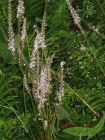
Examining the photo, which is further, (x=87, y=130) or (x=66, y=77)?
(x=66, y=77)

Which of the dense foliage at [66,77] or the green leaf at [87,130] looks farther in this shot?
the dense foliage at [66,77]

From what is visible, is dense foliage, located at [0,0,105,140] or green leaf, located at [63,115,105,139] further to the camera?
A: dense foliage, located at [0,0,105,140]

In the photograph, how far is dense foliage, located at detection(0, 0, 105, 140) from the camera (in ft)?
11.2

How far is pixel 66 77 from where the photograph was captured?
447 cm

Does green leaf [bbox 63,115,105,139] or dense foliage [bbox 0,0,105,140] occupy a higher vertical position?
dense foliage [bbox 0,0,105,140]

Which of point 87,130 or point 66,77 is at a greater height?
point 66,77

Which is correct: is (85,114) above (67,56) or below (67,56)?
below

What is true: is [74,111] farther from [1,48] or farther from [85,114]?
[1,48]

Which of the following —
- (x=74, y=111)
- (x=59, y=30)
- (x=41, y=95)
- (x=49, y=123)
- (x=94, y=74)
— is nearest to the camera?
(x=41, y=95)

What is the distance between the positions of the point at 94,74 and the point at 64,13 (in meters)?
1.18

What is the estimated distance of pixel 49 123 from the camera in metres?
2.96

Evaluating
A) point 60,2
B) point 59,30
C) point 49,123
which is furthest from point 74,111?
point 60,2

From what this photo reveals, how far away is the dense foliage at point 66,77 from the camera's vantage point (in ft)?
11.2

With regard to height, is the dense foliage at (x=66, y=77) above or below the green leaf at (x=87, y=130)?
above
